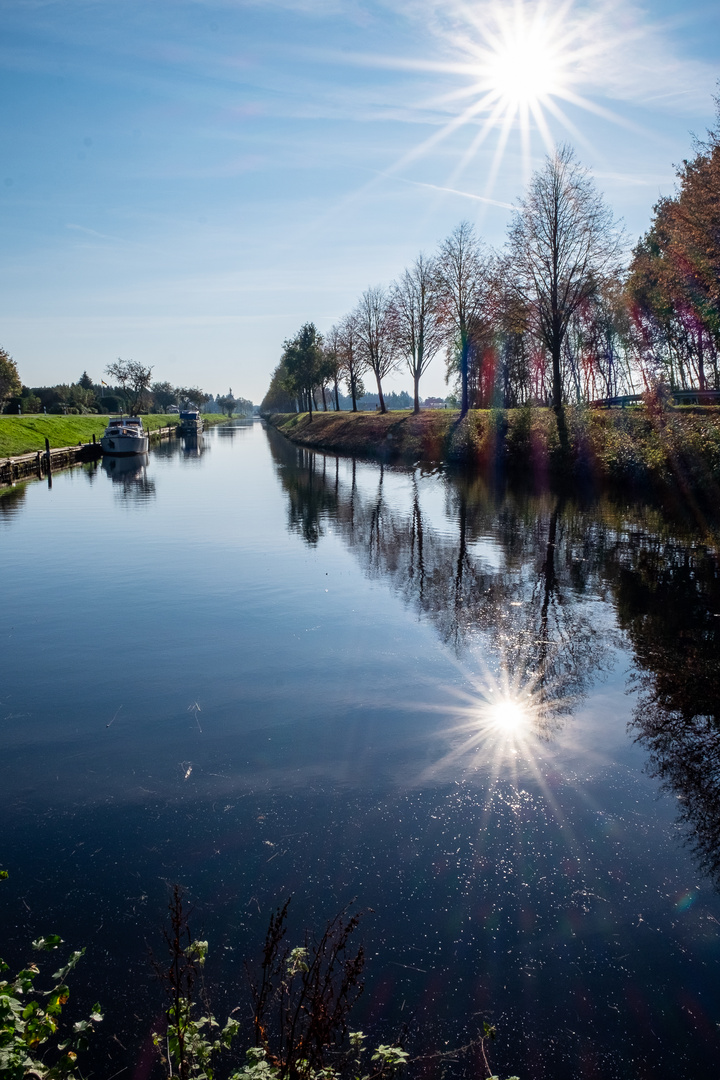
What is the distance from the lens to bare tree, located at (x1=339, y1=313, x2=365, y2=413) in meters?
73.6

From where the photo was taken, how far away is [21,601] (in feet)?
42.1

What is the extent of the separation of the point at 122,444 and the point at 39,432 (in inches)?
229

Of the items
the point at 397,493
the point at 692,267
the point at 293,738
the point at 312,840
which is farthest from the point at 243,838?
the point at 692,267

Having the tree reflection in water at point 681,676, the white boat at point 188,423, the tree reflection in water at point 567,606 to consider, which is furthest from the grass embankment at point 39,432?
the tree reflection in water at point 681,676

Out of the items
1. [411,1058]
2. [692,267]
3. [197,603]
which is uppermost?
[692,267]

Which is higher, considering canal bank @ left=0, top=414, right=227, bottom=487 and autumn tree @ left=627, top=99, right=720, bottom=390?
autumn tree @ left=627, top=99, right=720, bottom=390

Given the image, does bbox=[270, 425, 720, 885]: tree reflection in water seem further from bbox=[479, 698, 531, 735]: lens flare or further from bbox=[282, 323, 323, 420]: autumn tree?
bbox=[282, 323, 323, 420]: autumn tree

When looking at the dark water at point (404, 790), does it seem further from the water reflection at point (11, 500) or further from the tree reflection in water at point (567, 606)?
the water reflection at point (11, 500)

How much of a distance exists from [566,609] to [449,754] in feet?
18.4

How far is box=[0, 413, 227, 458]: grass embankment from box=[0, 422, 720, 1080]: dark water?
101ft

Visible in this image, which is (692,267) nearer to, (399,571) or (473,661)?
(399,571)

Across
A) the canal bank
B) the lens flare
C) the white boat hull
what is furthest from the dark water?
the white boat hull

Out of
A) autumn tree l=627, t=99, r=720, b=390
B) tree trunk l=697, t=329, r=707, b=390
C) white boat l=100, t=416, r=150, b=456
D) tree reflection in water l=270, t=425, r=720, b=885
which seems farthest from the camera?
white boat l=100, t=416, r=150, b=456

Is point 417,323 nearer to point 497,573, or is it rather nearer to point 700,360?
point 700,360
